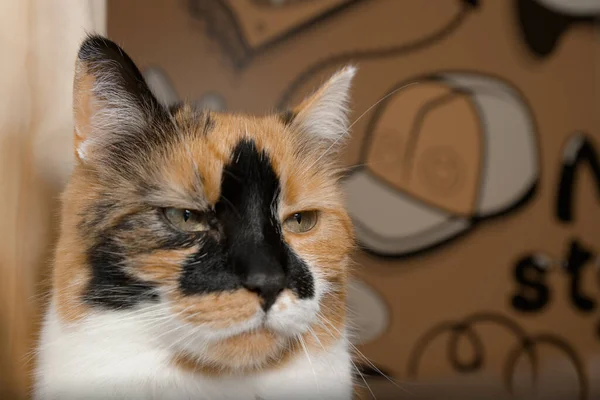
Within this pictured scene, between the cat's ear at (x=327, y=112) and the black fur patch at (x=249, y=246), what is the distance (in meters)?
0.18

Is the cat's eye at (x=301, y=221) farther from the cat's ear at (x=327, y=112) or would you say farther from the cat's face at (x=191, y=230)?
the cat's ear at (x=327, y=112)

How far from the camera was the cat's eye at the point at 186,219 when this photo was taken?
631 mm

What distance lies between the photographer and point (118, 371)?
1.97 ft

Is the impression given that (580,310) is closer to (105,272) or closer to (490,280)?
(490,280)

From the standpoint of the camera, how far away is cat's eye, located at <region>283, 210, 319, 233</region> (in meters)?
Answer: 0.73

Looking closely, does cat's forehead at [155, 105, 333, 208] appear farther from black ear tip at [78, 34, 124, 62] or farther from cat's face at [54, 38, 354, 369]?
black ear tip at [78, 34, 124, 62]

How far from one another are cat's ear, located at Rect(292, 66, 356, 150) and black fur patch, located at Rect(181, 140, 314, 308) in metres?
0.18

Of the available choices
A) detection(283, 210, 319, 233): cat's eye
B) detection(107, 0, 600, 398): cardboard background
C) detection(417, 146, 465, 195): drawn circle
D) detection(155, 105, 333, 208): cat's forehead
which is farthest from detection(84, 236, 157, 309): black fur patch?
detection(417, 146, 465, 195): drawn circle

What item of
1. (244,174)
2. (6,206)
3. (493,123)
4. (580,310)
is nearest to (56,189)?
(6,206)

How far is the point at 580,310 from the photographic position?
1.75 m

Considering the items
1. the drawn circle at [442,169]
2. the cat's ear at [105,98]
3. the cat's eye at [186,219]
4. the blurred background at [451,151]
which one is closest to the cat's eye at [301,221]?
the cat's eye at [186,219]

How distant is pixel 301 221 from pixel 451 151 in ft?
3.66

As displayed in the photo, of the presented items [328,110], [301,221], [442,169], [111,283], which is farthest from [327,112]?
[442,169]

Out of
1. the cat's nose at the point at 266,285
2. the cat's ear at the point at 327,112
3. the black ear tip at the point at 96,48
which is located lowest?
the cat's nose at the point at 266,285
